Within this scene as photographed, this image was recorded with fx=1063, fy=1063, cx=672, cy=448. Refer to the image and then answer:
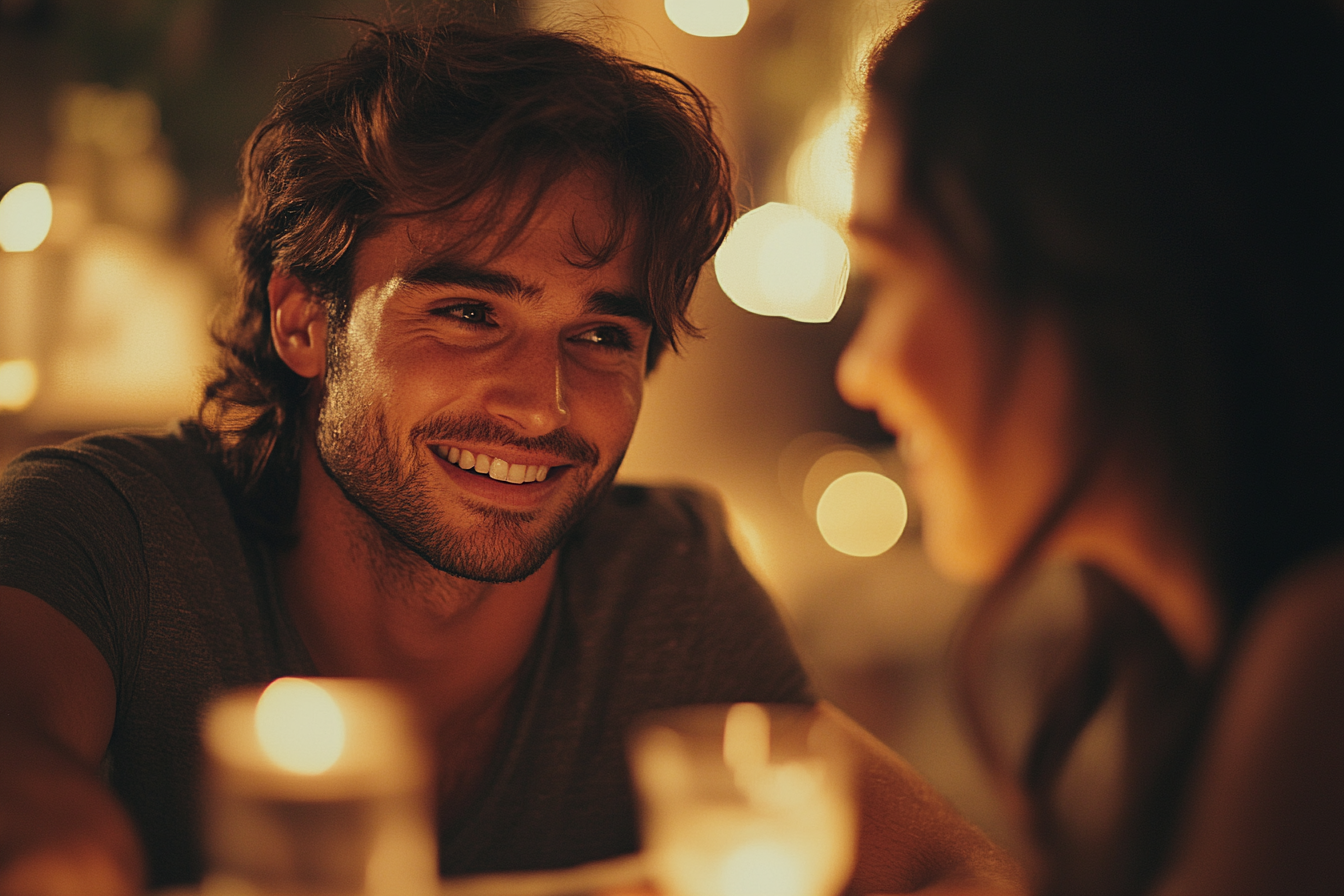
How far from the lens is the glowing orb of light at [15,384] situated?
2354 mm

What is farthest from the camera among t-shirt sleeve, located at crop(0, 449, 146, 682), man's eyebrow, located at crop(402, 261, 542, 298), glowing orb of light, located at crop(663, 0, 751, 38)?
glowing orb of light, located at crop(663, 0, 751, 38)

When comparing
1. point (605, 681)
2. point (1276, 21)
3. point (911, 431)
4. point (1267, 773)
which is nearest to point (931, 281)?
point (911, 431)

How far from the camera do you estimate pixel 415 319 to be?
138 centimetres

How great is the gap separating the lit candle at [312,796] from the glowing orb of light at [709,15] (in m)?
2.88

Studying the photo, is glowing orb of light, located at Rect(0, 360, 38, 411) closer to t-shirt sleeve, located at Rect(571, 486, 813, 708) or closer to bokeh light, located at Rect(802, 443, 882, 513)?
t-shirt sleeve, located at Rect(571, 486, 813, 708)

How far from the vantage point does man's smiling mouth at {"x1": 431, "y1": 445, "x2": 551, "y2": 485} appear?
4.62 ft

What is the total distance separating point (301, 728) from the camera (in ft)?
2.22

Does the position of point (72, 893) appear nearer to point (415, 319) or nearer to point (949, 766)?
point (415, 319)

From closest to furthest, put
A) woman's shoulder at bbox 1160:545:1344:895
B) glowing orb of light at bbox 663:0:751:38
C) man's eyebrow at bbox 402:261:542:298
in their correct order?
woman's shoulder at bbox 1160:545:1344:895
man's eyebrow at bbox 402:261:542:298
glowing orb of light at bbox 663:0:751:38

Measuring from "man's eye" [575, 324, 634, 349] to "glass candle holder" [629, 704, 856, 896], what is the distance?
2.47ft


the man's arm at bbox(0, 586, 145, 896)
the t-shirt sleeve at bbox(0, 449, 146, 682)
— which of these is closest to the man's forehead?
the t-shirt sleeve at bbox(0, 449, 146, 682)

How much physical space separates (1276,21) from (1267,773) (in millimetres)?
460

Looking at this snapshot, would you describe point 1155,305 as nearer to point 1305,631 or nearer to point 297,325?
point 1305,631

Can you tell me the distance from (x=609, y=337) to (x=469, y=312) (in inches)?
7.9
